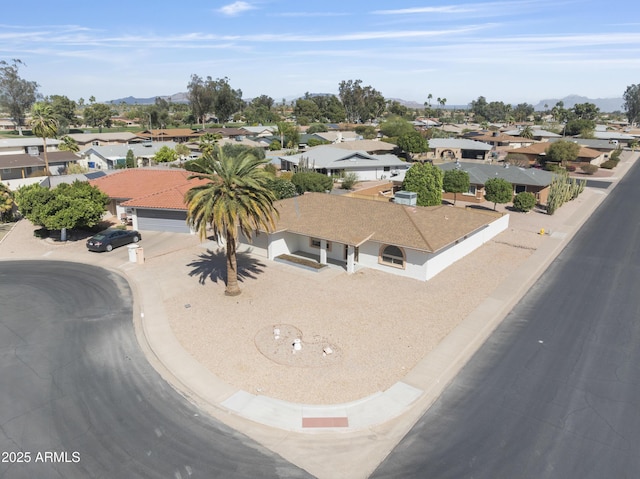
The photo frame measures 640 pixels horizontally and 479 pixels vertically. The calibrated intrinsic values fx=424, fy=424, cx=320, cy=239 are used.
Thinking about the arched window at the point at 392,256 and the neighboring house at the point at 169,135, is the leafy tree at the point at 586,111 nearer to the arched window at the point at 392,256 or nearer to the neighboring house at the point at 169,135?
the neighboring house at the point at 169,135

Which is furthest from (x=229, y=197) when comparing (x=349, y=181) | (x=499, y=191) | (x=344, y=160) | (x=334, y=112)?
(x=334, y=112)

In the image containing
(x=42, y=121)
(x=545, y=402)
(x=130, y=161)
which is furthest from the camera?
(x=130, y=161)

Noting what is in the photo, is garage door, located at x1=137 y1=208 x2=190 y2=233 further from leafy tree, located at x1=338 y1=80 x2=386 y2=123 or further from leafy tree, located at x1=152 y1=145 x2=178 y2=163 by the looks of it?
leafy tree, located at x1=338 y1=80 x2=386 y2=123

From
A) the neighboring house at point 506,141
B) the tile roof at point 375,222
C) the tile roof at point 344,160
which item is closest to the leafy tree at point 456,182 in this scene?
the tile roof at point 375,222

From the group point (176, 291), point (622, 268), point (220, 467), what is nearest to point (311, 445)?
point (220, 467)

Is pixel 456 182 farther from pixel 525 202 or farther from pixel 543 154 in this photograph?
pixel 543 154
